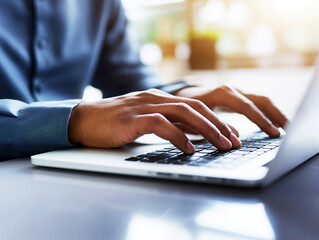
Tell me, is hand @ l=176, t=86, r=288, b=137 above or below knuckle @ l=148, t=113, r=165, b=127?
below

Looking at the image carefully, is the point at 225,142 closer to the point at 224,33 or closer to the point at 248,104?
the point at 248,104

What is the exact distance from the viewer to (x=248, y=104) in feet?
2.47

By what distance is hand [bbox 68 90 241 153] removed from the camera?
1.80ft

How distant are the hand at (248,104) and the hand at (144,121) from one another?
124 mm

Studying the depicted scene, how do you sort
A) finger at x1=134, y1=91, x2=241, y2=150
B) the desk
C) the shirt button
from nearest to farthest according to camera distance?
the desk → finger at x1=134, y1=91, x2=241, y2=150 → the shirt button

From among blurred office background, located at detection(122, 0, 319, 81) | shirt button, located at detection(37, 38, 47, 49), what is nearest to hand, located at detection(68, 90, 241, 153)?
shirt button, located at detection(37, 38, 47, 49)

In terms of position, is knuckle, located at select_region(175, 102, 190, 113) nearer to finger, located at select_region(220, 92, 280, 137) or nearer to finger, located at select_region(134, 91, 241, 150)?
finger, located at select_region(134, 91, 241, 150)

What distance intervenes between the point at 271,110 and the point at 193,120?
29 cm

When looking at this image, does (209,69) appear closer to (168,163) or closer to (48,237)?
(168,163)

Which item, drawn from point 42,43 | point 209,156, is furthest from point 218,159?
point 42,43

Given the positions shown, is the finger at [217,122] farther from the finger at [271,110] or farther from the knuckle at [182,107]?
the finger at [271,110]

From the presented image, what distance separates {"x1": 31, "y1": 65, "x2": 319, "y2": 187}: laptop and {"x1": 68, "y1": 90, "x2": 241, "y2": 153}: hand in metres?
0.02

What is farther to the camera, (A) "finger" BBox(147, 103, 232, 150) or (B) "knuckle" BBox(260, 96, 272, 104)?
(B) "knuckle" BBox(260, 96, 272, 104)

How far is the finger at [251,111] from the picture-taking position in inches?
27.5
